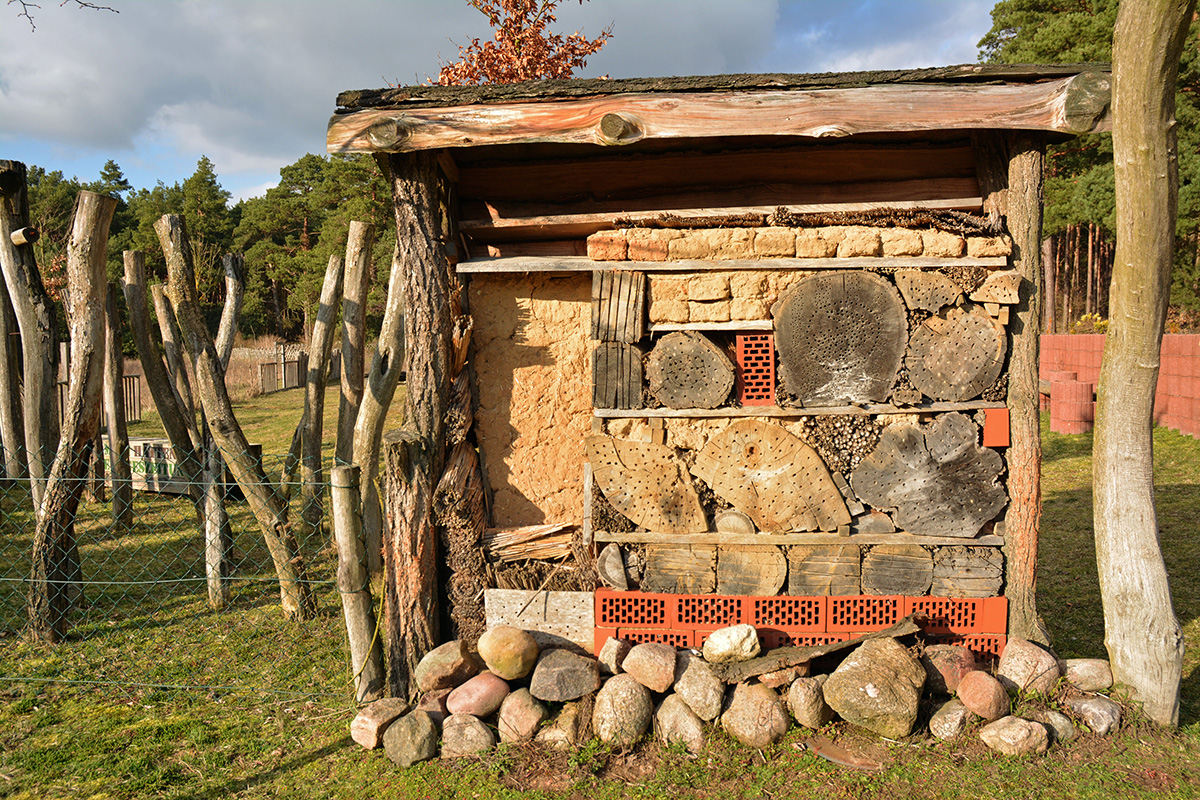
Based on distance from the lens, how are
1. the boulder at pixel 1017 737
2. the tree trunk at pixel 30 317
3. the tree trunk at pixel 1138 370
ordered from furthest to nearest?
1. the tree trunk at pixel 30 317
2. the boulder at pixel 1017 737
3. the tree trunk at pixel 1138 370

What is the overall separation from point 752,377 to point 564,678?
78.2 inches

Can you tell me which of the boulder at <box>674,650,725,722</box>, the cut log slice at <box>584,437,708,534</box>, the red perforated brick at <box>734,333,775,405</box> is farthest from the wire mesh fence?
the red perforated brick at <box>734,333,775,405</box>

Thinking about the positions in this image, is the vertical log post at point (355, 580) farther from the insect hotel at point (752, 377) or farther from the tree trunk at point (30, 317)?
the tree trunk at point (30, 317)

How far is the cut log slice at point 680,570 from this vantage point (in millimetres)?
4262

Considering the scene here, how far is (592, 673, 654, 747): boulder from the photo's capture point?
371 centimetres

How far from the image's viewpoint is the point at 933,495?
13.6ft

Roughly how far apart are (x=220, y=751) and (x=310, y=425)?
2.62 metres

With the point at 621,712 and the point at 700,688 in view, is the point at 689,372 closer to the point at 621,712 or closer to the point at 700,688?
the point at 700,688

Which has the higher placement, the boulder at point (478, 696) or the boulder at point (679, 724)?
the boulder at point (478, 696)

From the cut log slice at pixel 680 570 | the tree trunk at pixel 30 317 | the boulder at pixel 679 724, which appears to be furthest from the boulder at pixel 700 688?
the tree trunk at pixel 30 317

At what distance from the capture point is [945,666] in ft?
12.9

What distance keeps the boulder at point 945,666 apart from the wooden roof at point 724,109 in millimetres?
2826

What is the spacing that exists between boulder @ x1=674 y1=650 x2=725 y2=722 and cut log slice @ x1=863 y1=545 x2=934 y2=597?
1070mm

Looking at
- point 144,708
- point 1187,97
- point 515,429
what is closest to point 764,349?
point 515,429
